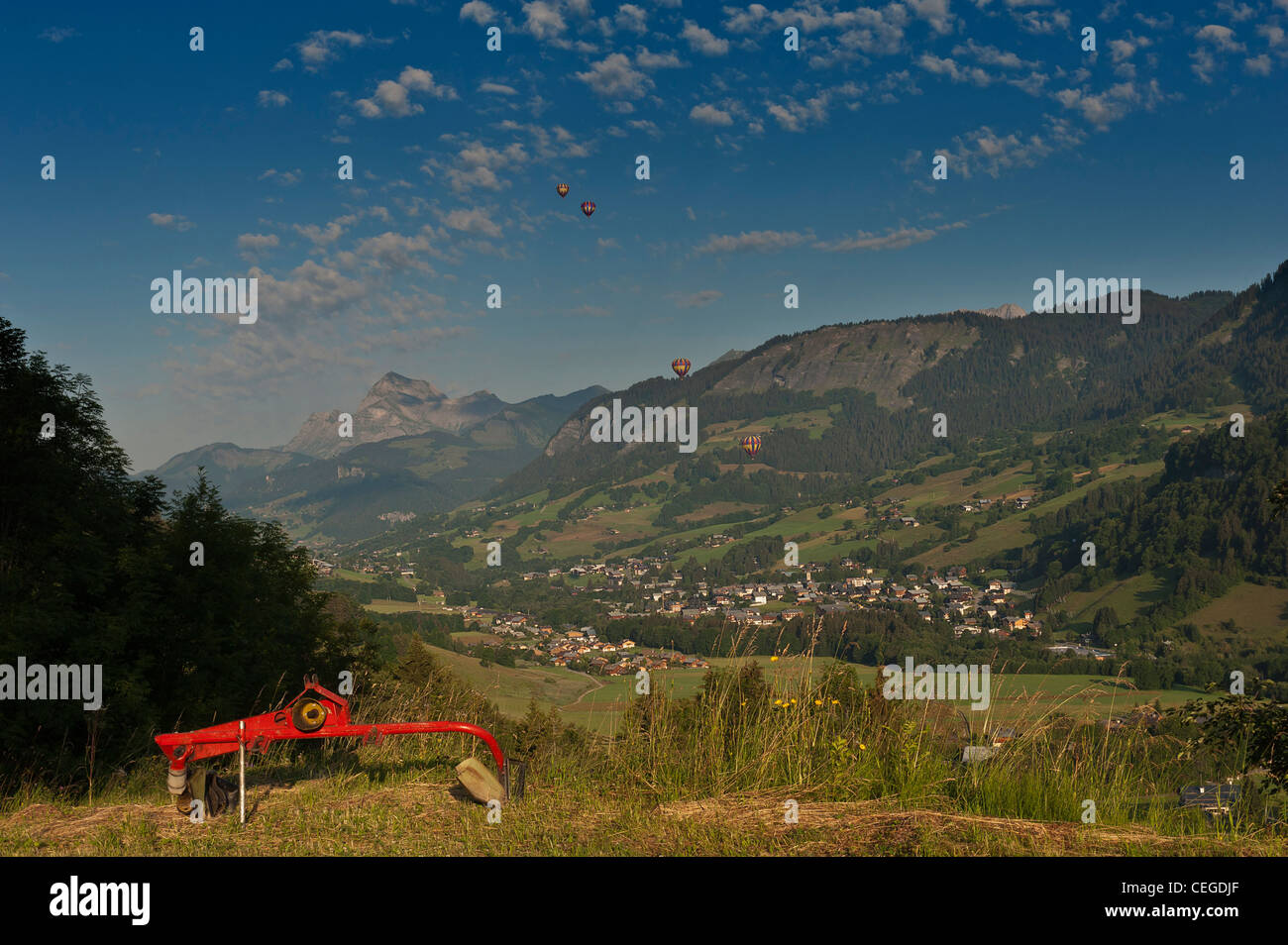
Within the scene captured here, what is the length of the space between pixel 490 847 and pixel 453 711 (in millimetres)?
5940

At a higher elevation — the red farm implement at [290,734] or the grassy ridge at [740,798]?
the red farm implement at [290,734]

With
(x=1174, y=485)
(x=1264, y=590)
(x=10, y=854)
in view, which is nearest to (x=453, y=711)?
(x=10, y=854)

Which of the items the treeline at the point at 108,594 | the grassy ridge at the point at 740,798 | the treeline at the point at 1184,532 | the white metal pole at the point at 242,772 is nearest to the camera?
the grassy ridge at the point at 740,798

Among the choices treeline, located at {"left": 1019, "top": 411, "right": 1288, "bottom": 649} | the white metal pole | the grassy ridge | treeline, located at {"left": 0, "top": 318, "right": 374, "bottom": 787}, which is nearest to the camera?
the grassy ridge

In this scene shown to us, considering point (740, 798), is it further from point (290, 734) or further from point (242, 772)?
point (242, 772)

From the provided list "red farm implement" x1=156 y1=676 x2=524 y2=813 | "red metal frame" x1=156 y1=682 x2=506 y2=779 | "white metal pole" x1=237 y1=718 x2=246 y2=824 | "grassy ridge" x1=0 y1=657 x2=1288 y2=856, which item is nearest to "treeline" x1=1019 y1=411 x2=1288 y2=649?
"grassy ridge" x1=0 y1=657 x2=1288 y2=856

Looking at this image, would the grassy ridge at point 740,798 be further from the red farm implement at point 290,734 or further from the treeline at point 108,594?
the treeline at point 108,594

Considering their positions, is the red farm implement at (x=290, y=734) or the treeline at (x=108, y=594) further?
the treeline at (x=108, y=594)

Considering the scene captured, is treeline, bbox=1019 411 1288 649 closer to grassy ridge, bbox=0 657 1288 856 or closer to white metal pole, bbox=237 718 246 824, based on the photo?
grassy ridge, bbox=0 657 1288 856

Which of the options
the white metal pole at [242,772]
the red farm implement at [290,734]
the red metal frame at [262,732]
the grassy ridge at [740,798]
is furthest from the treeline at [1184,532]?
the white metal pole at [242,772]

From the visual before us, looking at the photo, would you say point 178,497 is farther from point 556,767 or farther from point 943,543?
point 943,543

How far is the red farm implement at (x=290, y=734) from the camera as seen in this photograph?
5.61 meters

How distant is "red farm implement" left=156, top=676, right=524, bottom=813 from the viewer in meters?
5.61

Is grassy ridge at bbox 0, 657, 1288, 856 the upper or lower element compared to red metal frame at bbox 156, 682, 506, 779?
lower
